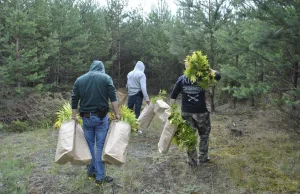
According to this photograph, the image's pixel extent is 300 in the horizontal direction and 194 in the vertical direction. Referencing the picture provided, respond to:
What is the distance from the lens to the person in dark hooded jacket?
4594 mm

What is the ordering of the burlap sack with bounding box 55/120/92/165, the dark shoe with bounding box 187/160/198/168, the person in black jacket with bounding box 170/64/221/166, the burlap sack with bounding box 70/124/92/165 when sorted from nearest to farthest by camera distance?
1. the burlap sack with bounding box 55/120/92/165
2. the burlap sack with bounding box 70/124/92/165
3. the person in black jacket with bounding box 170/64/221/166
4. the dark shoe with bounding box 187/160/198/168

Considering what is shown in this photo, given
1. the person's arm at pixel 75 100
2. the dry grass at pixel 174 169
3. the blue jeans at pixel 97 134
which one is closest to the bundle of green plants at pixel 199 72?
the dry grass at pixel 174 169

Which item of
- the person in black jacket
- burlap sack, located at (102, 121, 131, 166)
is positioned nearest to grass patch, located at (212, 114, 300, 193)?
the person in black jacket

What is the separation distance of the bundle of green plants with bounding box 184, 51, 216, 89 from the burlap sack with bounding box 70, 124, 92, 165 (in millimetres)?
2117

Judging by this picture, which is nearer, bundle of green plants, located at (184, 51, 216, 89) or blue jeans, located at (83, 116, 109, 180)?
blue jeans, located at (83, 116, 109, 180)

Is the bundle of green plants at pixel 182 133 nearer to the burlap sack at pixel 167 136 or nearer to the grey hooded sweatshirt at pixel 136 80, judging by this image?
the burlap sack at pixel 167 136

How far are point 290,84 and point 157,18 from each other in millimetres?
19031

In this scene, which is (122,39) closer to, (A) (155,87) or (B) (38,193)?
(A) (155,87)

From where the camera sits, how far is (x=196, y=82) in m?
5.26

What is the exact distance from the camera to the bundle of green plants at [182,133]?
5168mm

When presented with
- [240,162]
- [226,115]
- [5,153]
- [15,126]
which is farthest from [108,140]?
[226,115]

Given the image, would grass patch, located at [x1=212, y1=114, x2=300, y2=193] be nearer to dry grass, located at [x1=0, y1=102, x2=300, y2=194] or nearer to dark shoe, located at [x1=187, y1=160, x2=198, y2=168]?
dry grass, located at [x1=0, y1=102, x2=300, y2=194]

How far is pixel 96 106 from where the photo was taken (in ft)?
15.0

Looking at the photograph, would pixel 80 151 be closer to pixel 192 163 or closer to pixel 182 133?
pixel 182 133
